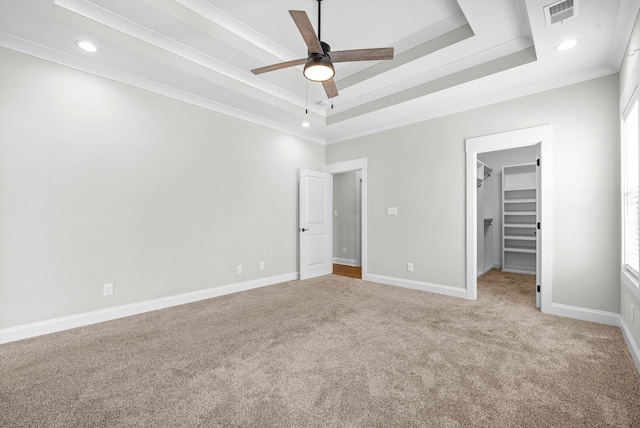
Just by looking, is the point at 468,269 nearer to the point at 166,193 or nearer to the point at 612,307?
the point at 612,307

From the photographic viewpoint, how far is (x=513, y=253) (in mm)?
5961

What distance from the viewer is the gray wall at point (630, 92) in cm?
221

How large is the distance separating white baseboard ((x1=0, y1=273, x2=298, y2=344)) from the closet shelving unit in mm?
5168

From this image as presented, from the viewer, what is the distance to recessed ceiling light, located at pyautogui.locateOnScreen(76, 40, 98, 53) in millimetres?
2650

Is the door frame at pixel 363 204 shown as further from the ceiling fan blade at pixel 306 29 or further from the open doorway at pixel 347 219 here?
the ceiling fan blade at pixel 306 29

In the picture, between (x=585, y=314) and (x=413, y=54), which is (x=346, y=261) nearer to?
(x=585, y=314)

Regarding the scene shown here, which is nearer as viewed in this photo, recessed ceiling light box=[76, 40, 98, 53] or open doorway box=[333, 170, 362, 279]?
recessed ceiling light box=[76, 40, 98, 53]

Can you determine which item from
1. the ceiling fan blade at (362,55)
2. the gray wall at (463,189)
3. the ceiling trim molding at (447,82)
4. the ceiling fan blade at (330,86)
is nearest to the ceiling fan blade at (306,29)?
the ceiling fan blade at (362,55)

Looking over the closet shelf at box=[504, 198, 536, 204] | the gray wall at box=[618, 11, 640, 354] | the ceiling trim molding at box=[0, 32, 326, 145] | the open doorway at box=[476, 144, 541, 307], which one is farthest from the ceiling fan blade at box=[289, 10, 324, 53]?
the closet shelf at box=[504, 198, 536, 204]

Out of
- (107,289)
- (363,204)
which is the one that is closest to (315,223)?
(363,204)

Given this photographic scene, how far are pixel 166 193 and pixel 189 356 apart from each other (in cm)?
210

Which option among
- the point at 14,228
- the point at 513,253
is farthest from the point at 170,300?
the point at 513,253

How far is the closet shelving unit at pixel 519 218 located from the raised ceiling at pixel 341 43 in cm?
298

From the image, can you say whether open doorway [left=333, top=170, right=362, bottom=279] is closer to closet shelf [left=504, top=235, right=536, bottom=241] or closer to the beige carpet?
closet shelf [left=504, top=235, right=536, bottom=241]
